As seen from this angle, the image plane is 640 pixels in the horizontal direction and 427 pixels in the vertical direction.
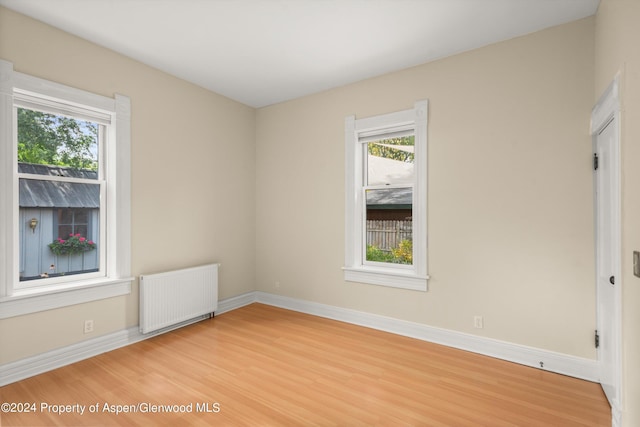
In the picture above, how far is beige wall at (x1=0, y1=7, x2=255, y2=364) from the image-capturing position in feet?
9.01

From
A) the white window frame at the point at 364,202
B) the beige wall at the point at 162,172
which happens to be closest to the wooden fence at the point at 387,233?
the white window frame at the point at 364,202

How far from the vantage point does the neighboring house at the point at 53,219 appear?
2793 millimetres

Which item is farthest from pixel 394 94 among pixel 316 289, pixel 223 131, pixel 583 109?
pixel 316 289

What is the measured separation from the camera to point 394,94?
3717 millimetres

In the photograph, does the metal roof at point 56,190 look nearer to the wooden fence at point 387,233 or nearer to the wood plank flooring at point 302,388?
the wood plank flooring at point 302,388

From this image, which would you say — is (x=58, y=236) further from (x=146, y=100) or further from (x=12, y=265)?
(x=146, y=100)

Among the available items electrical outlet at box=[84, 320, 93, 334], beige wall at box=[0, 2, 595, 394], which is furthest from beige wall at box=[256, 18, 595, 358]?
electrical outlet at box=[84, 320, 93, 334]

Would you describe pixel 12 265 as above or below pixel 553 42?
below

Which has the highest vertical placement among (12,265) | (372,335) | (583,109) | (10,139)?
(583,109)

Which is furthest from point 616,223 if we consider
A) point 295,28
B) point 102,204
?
point 102,204

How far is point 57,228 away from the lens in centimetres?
298

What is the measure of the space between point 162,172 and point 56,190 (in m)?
1.01

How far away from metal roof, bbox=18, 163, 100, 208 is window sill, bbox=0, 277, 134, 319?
0.77 m

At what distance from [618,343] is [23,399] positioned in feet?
13.8
